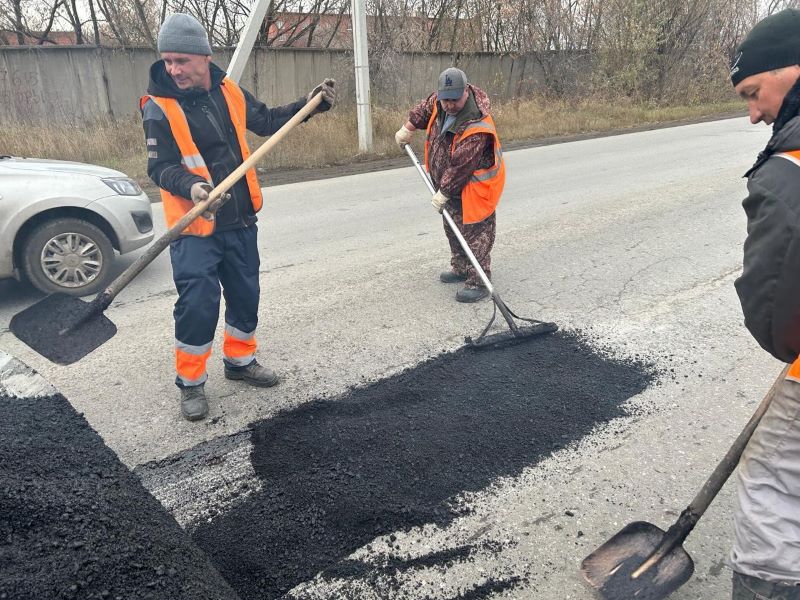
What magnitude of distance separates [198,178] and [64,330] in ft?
3.76

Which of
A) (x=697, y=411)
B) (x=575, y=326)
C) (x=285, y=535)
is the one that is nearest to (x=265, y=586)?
(x=285, y=535)

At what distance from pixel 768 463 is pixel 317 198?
7646mm

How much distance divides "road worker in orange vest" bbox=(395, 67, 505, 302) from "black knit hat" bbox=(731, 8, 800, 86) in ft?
9.60

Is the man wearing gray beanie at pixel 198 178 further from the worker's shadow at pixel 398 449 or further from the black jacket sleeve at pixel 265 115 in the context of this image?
the worker's shadow at pixel 398 449

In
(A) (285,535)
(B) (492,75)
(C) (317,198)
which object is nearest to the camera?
(A) (285,535)

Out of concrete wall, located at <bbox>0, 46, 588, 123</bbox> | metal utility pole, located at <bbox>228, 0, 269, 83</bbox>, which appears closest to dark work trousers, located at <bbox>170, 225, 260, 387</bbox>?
metal utility pole, located at <bbox>228, 0, 269, 83</bbox>

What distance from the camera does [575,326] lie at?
4496 millimetres

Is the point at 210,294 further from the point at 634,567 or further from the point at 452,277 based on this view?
the point at 452,277

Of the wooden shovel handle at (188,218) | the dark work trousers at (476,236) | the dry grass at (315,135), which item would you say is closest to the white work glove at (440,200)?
the dark work trousers at (476,236)

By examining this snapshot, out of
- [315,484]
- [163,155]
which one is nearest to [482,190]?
[163,155]

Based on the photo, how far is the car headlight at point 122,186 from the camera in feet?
18.1

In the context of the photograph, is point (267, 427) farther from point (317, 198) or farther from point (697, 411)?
point (317, 198)

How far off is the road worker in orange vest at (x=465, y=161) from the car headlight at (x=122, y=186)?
2.51 meters

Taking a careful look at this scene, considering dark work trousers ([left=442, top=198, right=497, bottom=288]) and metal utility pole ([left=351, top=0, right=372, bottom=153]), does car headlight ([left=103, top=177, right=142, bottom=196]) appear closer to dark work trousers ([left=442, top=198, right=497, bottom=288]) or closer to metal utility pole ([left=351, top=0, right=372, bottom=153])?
dark work trousers ([left=442, top=198, right=497, bottom=288])
